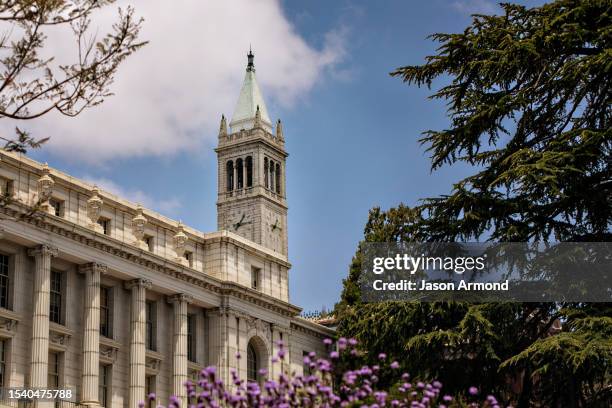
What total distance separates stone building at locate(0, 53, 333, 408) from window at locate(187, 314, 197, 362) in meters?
0.08

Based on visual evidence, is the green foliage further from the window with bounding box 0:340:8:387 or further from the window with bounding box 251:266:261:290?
the window with bounding box 251:266:261:290

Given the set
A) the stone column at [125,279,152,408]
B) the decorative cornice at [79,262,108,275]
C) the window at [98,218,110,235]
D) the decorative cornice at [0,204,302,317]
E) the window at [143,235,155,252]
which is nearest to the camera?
the decorative cornice at [0,204,302,317]

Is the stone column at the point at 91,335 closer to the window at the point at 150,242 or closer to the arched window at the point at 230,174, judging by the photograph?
the window at the point at 150,242

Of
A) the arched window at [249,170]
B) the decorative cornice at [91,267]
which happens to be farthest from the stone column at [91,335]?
the arched window at [249,170]

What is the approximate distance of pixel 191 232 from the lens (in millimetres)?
60344

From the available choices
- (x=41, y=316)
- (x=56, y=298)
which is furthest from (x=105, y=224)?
(x=41, y=316)

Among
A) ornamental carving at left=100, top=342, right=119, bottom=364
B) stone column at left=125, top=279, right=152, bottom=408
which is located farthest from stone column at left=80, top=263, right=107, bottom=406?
stone column at left=125, top=279, right=152, bottom=408

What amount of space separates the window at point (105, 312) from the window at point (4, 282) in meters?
5.95

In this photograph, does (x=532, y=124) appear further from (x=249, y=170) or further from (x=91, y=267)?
(x=249, y=170)

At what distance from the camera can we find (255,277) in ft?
211

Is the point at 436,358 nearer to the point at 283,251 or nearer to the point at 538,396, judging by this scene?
the point at 538,396

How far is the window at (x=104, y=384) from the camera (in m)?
52.0

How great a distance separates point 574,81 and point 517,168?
279cm

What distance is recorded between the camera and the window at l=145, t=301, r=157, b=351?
5603 centimetres
